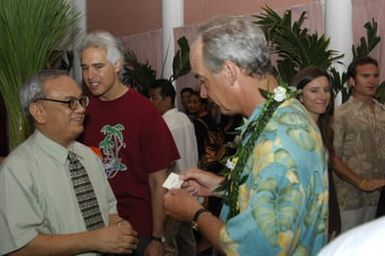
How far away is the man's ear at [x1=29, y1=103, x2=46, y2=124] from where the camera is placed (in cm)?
249

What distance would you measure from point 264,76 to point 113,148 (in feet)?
4.36

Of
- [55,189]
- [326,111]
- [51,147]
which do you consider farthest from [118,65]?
[326,111]

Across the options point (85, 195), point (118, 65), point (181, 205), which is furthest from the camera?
point (118, 65)

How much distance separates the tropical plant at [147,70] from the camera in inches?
295

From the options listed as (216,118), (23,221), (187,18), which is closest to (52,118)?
(23,221)

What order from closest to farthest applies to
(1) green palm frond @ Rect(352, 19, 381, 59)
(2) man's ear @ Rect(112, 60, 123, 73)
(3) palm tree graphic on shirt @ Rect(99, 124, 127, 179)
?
(3) palm tree graphic on shirt @ Rect(99, 124, 127, 179) → (2) man's ear @ Rect(112, 60, 123, 73) → (1) green palm frond @ Rect(352, 19, 381, 59)

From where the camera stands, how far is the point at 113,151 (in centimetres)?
310

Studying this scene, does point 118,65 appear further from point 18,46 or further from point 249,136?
point 249,136

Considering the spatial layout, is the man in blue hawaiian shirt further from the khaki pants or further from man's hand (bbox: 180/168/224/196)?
the khaki pants

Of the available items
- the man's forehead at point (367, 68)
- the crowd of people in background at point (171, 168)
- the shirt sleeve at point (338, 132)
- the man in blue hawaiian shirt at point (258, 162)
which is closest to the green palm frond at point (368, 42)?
the man's forehead at point (367, 68)

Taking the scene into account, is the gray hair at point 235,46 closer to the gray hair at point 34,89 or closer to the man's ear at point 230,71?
the man's ear at point 230,71

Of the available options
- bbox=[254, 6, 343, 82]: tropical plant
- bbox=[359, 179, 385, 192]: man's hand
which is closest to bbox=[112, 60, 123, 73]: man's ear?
bbox=[359, 179, 385, 192]: man's hand

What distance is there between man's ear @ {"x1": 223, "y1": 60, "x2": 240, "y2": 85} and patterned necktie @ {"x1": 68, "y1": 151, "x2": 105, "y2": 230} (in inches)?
33.9

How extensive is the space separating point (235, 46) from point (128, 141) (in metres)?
1.33
